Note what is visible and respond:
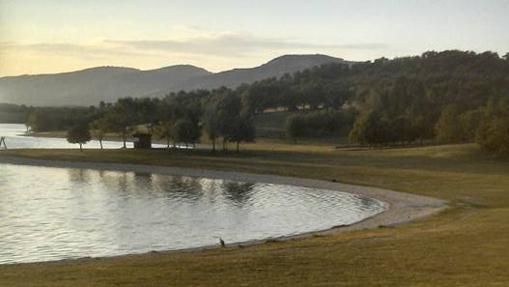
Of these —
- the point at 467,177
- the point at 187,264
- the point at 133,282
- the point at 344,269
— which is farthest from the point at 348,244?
the point at 467,177

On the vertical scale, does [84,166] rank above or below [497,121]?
below

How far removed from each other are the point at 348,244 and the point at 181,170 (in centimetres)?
5457

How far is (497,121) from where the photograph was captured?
260 ft

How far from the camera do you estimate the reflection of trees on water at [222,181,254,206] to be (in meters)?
51.1

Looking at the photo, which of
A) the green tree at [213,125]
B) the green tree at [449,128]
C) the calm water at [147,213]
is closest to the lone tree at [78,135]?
the green tree at [213,125]

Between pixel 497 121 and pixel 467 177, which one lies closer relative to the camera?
pixel 467 177

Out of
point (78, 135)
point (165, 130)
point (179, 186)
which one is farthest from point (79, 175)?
point (165, 130)

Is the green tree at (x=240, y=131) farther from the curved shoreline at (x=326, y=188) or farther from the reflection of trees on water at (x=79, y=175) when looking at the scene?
the reflection of trees on water at (x=79, y=175)

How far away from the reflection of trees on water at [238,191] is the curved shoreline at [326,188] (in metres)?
3.48

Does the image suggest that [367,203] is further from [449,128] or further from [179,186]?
[449,128]

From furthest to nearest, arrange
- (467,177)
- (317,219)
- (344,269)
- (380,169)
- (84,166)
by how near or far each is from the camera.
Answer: (84,166) → (380,169) → (467,177) → (317,219) → (344,269)

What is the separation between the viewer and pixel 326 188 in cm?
6022

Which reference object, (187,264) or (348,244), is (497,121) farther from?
(187,264)

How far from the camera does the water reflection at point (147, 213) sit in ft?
103
